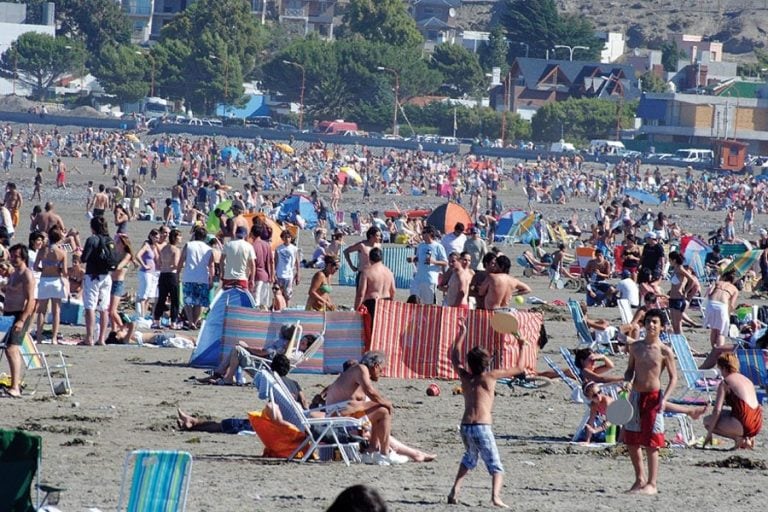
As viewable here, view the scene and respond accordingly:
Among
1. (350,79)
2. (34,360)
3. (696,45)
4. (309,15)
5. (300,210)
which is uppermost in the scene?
(309,15)

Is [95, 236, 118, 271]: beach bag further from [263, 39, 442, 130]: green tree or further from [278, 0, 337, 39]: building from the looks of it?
[278, 0, 337, 39]: building

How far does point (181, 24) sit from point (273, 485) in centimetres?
9979

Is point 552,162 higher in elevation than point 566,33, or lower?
lower

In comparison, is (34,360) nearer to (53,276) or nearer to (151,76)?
(53,276)

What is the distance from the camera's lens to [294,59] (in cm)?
9475

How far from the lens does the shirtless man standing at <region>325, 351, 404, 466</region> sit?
9109 mm

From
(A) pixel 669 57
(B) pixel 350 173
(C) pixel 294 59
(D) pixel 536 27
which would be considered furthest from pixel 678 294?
(A) pixel 669 57

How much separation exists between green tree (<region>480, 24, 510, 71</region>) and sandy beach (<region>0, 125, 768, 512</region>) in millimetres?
102339

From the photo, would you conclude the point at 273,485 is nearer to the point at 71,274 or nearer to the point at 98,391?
the point at 98,391

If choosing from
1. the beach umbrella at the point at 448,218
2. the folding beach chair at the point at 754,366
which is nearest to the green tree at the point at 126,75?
the beach umbrella at the point at 448,218

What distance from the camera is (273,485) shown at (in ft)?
28.0

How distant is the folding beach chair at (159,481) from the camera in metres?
6.60

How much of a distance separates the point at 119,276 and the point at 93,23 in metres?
109

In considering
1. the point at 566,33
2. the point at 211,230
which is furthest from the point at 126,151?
the point at 566,33
